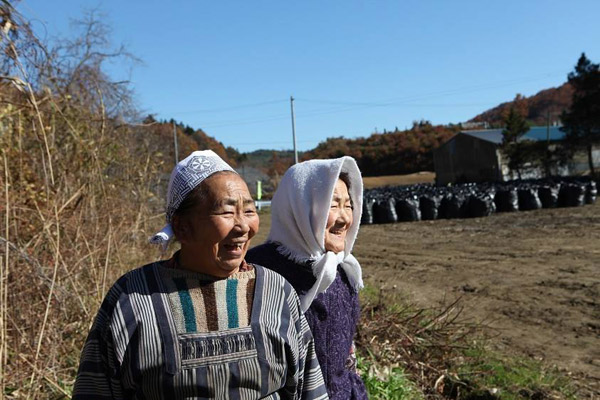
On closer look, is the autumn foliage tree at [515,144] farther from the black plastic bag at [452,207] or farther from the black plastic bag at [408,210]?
the black plastic bag at [408,210]

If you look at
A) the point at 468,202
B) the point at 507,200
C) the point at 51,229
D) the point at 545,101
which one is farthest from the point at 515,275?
the point at 545,101

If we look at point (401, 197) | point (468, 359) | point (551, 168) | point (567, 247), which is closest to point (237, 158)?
point (551, 168)

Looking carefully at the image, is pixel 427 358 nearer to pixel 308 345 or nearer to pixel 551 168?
pixel 308 345

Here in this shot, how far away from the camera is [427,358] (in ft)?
13.4

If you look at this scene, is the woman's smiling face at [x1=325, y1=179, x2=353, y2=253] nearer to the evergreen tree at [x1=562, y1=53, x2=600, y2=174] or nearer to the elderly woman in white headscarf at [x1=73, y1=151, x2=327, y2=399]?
the elderly woman in white headscarf at [x1=73, y1=151, x2=327, y2=399]

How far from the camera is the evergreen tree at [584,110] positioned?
26.6 meters

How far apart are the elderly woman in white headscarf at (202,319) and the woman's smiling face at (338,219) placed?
1.70ft

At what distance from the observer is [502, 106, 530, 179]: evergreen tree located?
3034 centimetres

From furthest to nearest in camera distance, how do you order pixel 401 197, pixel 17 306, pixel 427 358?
1. pixel 401 197
2. pixel 427 358
3. pixel 17 306

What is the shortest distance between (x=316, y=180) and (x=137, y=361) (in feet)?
3.03

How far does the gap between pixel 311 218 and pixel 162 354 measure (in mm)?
796

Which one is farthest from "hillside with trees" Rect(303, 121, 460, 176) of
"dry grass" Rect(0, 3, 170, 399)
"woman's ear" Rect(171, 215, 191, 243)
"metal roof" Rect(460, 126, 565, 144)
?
"woman's ear" Rect(171, 215, 191, 243)

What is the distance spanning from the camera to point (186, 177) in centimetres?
141

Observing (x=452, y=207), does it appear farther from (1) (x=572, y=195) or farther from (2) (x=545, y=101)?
(2) (x=545, y=101)
